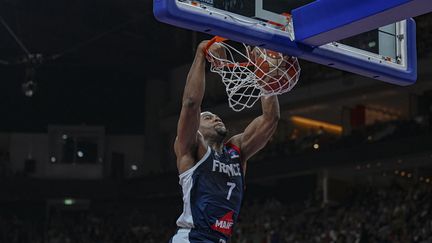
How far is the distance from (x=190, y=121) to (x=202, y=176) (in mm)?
367

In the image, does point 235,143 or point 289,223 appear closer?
point 235,143

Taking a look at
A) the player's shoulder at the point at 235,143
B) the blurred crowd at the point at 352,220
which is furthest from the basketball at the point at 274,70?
the blurred crowd at the point at 352,220

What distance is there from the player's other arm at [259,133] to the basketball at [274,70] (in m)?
0.14

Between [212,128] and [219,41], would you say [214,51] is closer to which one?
[219,41]

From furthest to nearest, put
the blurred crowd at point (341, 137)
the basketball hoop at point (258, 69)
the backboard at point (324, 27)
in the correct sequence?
the blurred crowd at point (341, 137)
the basketball hoop at point (258, 69)
the backboard at point (324, 27)

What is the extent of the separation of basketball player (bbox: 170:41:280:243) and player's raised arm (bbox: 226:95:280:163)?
21cm

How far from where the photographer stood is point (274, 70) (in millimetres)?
5406

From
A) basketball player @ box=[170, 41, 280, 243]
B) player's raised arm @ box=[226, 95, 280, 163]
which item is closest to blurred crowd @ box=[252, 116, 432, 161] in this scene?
player's raised arm @ box=[226, 95, 280, 163]

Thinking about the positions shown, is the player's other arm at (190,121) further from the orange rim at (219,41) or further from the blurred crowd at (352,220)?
the blurred crowd at (352,220)

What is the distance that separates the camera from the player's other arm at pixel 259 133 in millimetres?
5320

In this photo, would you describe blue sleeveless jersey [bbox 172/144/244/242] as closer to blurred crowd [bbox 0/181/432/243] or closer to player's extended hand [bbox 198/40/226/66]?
player's extended hand [bbox 198/40/226/66]

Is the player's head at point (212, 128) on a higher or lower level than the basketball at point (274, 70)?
lower

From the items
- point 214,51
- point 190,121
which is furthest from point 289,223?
point 190,121

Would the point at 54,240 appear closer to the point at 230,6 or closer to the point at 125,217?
the point at 125,217
